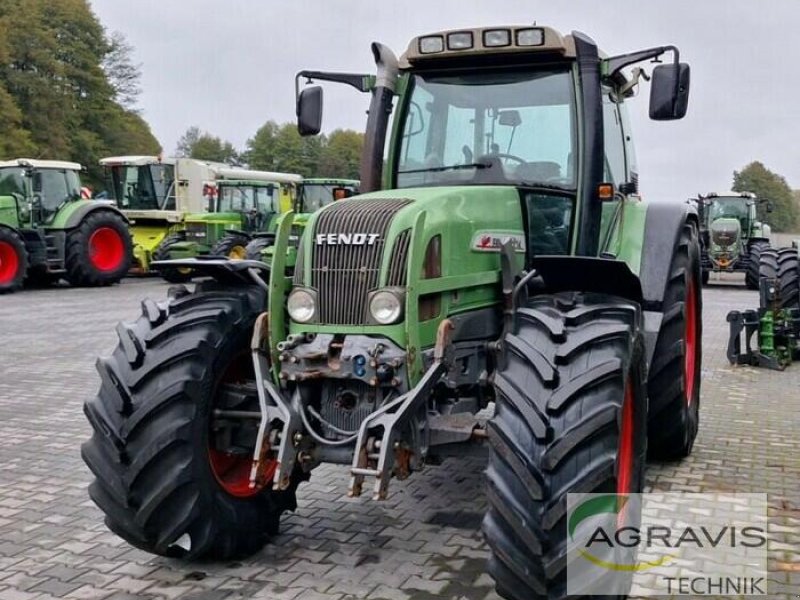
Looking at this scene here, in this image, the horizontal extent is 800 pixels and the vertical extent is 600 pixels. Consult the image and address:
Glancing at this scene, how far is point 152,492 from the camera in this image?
12.7 feet

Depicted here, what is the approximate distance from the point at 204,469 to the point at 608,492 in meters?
1.80

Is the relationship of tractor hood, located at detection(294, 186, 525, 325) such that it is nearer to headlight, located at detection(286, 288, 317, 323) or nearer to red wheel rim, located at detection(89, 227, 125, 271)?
headlight, located at detection(286, 288, 317, 323)

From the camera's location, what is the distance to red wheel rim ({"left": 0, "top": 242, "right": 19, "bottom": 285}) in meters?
18.1

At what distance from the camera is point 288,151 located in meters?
69.9

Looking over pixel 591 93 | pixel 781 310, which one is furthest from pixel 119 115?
pixel 591 93

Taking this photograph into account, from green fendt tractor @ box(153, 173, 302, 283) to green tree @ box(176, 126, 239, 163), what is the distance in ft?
178

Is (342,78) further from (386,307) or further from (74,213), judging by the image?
(74,213)

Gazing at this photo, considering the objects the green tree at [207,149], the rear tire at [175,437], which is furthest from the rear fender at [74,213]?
the green tree at [207,149]

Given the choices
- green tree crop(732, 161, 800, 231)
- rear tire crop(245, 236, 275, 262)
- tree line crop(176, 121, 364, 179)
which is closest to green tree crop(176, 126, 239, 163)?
tree line crop(176, 121, 364, 179)

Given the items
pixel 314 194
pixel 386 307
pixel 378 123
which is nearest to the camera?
pixel 386 307

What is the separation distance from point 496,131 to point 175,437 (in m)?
2.43

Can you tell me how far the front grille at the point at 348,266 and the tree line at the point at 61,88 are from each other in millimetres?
38752

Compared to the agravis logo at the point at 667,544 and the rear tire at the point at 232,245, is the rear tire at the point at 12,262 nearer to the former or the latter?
the rear tire at the point at 232,245

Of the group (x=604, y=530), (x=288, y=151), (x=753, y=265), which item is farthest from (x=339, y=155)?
(x=604, y=530)
